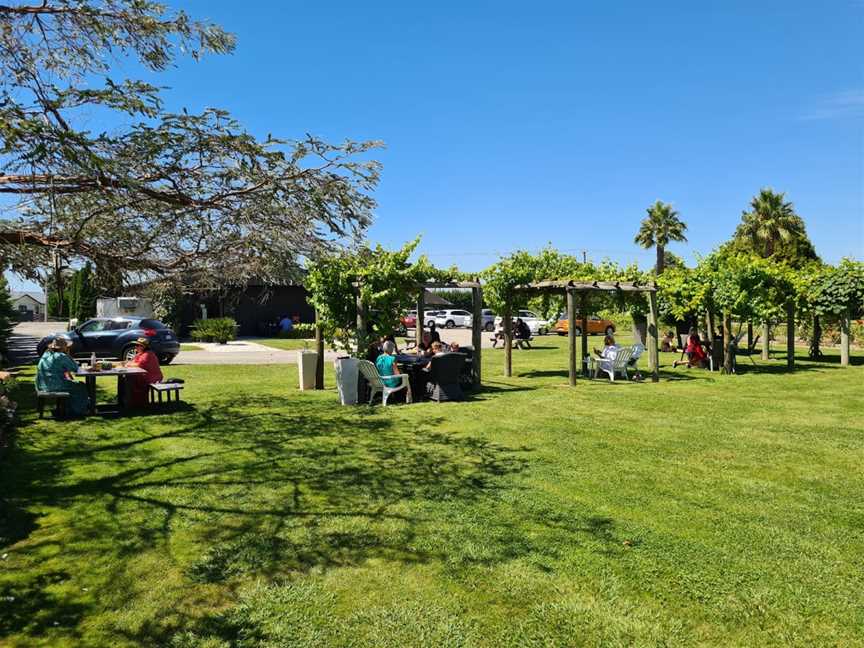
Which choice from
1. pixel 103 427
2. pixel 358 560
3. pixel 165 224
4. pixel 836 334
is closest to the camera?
pixel 358 560

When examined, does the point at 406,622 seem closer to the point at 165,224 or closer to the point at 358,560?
the point at 358,560

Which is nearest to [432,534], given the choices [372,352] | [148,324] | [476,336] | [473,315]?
[372,352]

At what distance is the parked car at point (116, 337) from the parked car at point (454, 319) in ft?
86.6

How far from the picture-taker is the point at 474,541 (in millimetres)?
4633

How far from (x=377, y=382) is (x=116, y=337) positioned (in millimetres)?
10332

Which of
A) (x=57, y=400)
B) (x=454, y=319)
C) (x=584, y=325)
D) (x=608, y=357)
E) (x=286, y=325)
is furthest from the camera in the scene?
(x=454, y=319)

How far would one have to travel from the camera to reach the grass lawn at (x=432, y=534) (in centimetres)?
347

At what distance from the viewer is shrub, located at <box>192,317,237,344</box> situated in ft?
94.8

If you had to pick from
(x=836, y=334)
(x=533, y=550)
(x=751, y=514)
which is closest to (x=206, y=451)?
(x=533, y=550)

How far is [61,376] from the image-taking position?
9.48 m

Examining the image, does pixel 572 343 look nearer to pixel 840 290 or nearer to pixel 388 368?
pixel 388 368

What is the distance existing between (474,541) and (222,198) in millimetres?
4384

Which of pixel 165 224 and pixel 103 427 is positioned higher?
pixel 165 224

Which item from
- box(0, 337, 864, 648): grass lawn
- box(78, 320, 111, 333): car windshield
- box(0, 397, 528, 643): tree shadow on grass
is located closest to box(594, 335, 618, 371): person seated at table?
box(0, 337, 864, 648): grass lawn
